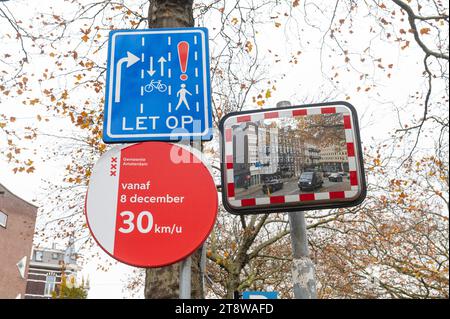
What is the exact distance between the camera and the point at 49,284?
156ft

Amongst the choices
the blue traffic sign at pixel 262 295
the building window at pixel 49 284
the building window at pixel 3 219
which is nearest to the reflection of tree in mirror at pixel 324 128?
the blue traffic sign at pixel 262 295

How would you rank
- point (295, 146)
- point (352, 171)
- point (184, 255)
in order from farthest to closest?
point (295, 146), point (352, 171), point (184, 255)

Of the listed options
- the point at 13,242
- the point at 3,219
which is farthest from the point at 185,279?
the point at 13,242

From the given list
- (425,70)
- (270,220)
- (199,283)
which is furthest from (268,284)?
(199,283)

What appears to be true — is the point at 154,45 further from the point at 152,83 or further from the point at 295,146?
the point at 295,146

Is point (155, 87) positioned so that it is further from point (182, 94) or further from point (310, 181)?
point (310, 181)

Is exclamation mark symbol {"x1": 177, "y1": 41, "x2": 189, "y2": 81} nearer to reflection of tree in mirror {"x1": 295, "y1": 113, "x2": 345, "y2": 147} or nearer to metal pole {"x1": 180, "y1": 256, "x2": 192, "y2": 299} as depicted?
reflection of tree in mirror {"x1": 295, "y1": 113, "x2": 345, "y2": 147}

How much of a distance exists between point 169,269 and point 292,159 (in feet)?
2.75

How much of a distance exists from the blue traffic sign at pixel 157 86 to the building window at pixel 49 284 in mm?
51175

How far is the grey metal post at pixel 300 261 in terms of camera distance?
1931mm

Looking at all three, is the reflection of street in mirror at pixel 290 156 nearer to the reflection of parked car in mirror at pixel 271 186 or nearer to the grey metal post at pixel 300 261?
the reflection of parked car in mirror at pixel 271 186
